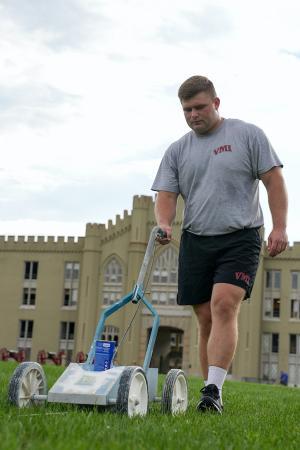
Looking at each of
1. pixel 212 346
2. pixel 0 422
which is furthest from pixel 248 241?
pixel 0 422

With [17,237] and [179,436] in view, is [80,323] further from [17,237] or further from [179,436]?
[179,436]

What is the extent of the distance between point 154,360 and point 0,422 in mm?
47672

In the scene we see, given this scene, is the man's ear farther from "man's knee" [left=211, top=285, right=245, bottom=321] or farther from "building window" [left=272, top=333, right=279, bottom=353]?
"building window" [left=272, top=333, right=279, bottom=353]

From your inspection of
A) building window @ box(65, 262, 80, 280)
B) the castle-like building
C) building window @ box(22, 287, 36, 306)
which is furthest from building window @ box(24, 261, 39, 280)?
building window @ box(65, 262, 80, 280)

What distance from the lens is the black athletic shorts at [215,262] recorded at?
5.32m

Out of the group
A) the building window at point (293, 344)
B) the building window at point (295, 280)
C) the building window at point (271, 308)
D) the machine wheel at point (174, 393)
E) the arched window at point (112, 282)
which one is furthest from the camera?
the arched window at point (112, 282)

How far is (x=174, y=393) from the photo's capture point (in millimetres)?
4953

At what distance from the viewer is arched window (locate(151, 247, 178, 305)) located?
49.3m

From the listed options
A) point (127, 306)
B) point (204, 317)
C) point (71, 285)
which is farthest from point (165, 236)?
point (71, 285)

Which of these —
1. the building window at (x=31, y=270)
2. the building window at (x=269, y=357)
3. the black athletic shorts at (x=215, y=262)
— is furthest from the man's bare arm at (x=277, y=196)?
the building window at (x=31, y=270)

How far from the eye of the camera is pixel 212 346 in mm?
5277

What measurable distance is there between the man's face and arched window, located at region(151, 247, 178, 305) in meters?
43.6

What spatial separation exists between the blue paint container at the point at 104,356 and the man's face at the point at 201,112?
1789 millimetres

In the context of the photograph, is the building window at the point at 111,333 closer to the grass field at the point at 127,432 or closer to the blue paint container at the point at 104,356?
the blue paint container at the point at 104,356
